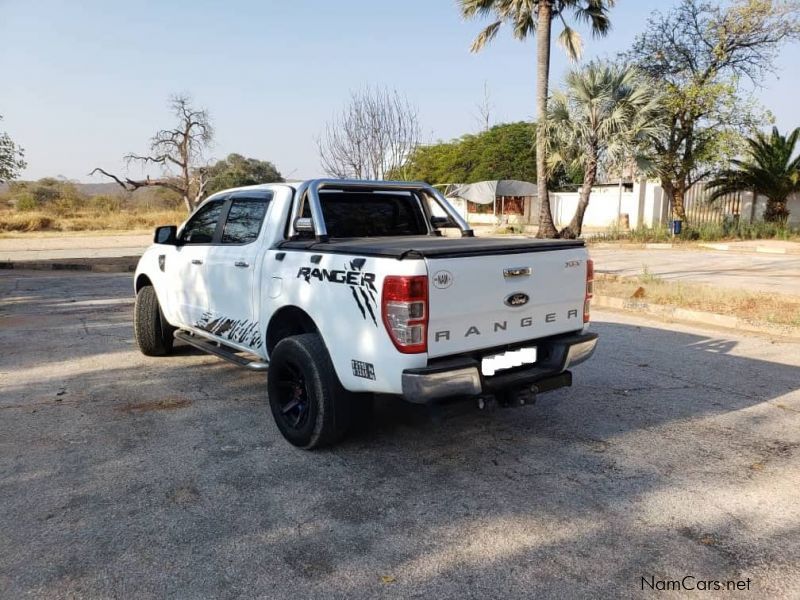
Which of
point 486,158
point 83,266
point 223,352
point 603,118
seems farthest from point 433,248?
point 486,158

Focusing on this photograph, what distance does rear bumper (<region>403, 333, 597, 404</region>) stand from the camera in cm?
344

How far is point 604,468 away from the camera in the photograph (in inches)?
154

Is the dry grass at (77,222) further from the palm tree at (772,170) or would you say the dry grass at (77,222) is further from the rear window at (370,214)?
the rear window at (370,214)

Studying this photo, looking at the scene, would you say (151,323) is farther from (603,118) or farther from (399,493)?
(603,118)

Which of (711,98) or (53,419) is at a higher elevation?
(711,98)

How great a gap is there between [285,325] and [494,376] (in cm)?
156

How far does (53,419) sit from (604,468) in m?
4.01

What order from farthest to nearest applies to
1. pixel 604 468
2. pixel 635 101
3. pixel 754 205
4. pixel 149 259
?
pixel 754 205 → pixel 635 101 → pixel 149 259 → pixel 604 468

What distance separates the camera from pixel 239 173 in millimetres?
64125

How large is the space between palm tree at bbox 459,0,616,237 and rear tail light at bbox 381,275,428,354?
18478mm

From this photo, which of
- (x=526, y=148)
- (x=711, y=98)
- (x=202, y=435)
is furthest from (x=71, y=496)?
(x=526, y=148)

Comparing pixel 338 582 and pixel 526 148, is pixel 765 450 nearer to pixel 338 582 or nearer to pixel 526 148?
pixel 338 582

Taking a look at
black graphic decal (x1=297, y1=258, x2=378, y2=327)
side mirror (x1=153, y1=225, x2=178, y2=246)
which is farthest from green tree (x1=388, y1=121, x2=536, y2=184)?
black graphic decal (x1=297, y1=258, x2=378, y2=327)

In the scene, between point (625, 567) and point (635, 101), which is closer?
point (625, 567)
